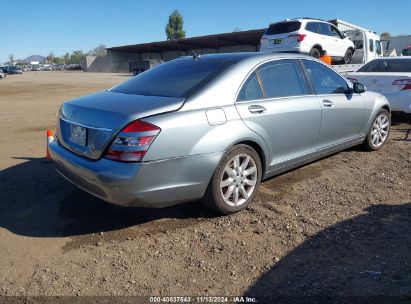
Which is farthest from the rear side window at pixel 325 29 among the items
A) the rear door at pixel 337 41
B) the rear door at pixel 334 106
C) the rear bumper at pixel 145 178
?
the rear bumper at pixel 145 178

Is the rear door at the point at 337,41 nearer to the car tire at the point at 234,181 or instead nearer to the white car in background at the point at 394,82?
the white car in background at the point at 394,82

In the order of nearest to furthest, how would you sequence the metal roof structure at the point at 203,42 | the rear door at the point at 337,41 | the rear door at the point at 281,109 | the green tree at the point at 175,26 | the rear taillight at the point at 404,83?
the rear door at the point at 281,109 < the rear taillight at the point at 404,83 < the rear door at the point at 337,41 < the metal roof structure at the point at 203,42 < the green tree at the point at 175,26

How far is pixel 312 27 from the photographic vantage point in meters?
12.5

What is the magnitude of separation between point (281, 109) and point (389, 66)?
579 cm

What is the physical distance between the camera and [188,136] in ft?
10.9

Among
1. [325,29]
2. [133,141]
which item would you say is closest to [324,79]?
[133,141]

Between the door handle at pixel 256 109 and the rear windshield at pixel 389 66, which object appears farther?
the rear windshield at pixel 389 66

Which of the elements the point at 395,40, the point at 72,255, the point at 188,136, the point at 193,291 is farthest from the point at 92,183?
the point at 395,40

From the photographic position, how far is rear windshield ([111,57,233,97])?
3781 mm

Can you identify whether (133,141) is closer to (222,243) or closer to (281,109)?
(222,243)

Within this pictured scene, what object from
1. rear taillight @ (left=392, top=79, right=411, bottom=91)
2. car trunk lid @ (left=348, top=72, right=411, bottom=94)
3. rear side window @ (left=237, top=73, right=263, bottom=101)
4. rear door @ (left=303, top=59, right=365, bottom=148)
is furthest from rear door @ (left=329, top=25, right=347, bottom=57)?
rear side window @ (left=237, top=73, right=263, bottom=101)

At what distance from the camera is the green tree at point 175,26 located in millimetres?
96500

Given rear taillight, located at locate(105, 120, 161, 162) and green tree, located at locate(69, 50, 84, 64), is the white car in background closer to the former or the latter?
rear taillight, located at locate(105, 120, 161, 162)

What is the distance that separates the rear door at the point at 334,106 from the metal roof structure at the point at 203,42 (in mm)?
37240
